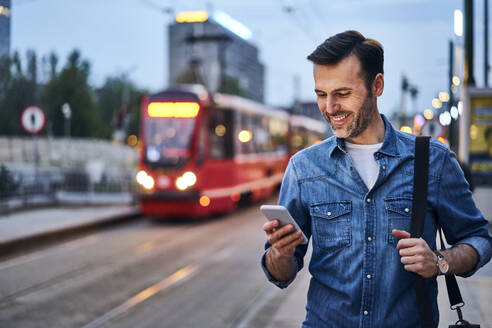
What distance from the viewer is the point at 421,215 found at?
6.89 feet

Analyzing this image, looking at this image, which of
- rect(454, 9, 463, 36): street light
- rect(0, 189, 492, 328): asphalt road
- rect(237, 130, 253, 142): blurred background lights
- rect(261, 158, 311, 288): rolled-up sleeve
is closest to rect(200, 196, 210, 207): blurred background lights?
rect(0, 189, 492, 328): asphalt road

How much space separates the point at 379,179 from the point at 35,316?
5.25 metres

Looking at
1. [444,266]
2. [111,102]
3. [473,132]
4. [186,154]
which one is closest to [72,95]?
[186,154]

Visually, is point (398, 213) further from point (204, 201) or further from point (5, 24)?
point (204, 201)

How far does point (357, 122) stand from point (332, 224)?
A: 387 mm

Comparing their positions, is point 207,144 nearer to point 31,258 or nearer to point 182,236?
point 182,236

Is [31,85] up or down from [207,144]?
up

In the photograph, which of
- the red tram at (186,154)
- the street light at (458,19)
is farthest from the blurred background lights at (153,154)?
the street light at (458,19)

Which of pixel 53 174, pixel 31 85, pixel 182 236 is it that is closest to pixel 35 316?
pixel 182 236

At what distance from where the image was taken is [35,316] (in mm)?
6379

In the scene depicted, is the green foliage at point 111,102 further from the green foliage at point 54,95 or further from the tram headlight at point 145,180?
the tram headlight at point 145,180

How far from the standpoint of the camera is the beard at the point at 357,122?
87.4 inches

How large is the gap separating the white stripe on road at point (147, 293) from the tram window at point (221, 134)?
613 cm

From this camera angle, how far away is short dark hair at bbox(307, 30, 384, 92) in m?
2.21
